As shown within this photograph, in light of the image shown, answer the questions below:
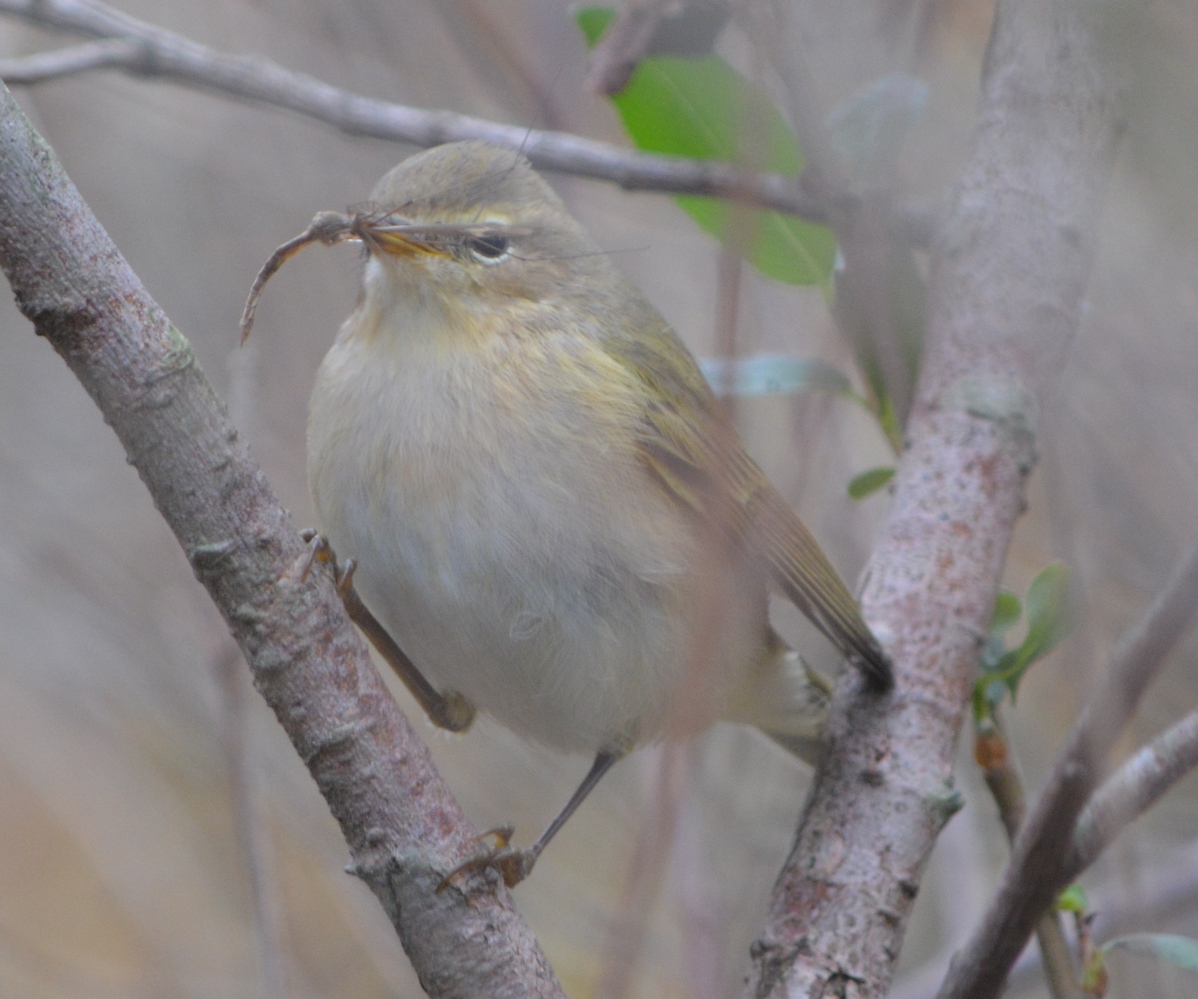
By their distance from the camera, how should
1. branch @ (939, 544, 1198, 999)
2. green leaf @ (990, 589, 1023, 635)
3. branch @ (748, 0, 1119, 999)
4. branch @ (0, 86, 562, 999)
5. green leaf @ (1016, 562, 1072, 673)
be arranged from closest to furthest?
branch @ (939, 544, 1198, 999), branch @ (0, 86, 562, 999), branch @ (748, 0, 1119, 999), green leaf @ (1016, 562, 1072, 673), green leaf @ (990, 589, 1023, 635)

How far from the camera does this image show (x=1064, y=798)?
48.5 inches

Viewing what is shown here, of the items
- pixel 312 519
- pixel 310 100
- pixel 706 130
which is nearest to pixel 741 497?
pixel 706 130

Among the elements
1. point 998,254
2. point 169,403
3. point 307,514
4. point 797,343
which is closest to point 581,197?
point 797,343

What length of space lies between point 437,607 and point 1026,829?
1.12m

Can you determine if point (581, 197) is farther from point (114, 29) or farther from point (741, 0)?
point (741, 0)

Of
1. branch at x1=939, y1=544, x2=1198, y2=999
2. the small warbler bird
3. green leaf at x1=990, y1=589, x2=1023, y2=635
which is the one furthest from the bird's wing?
branch at x1=939, y1=544, x2=1198, y2=999

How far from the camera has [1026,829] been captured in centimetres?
134

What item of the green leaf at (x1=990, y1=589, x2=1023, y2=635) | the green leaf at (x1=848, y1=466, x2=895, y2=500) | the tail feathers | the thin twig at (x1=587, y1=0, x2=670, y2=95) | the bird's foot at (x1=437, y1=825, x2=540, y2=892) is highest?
the thin twig at (x1=587, y1=0, x2=670, y2=95)

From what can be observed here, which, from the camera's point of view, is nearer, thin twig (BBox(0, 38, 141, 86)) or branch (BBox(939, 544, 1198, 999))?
branch (BBox(939, 544, 1198, 999))

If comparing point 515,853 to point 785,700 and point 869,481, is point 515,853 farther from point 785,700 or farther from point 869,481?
point 869,481

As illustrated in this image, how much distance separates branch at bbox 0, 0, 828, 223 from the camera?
271cm

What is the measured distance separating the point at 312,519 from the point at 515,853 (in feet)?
8.71

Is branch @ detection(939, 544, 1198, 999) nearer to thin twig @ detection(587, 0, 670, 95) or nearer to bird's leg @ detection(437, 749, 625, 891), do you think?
bird's leg @ detection(437, 749, 625, 891)

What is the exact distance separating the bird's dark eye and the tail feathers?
3.31 ft
